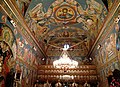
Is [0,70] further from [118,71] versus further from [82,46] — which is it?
[82,46]

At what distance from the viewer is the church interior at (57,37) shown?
8.34 metres

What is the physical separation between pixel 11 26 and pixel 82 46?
15.4 m

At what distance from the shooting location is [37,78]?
51.7 ft

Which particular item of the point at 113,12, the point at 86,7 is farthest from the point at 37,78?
the point at 113,12

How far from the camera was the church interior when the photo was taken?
8336mm

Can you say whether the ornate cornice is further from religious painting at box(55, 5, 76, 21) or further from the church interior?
religious painting at box(55, 5, 76, 21)

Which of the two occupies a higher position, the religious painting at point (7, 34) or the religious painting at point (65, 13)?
the religious painting at point (65, 13)

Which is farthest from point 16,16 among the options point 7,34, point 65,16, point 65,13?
point 65,16

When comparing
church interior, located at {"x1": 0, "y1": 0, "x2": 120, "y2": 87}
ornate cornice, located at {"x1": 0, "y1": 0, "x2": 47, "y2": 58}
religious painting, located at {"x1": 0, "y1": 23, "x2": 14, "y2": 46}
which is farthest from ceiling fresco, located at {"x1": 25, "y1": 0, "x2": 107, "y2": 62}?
religious painting, located at {"x1": 0, "y1": 23, "x2": 14, "y2": 46}

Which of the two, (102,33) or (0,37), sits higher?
(102,33)

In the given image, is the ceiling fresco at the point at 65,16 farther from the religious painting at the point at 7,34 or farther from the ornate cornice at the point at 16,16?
the religious painting at the point at 7,34

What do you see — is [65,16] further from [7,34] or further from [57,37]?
[7,34]

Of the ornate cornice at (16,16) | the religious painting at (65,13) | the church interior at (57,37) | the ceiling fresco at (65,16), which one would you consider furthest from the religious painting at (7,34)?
the religious painting at (65,13)

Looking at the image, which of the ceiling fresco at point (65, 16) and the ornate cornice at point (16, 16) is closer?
the ornate cornice at point (16, 16)
